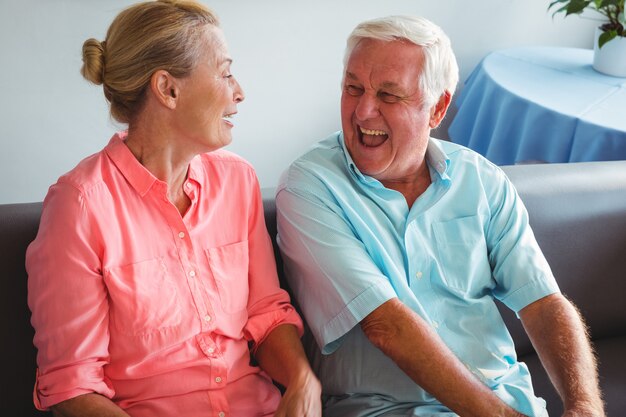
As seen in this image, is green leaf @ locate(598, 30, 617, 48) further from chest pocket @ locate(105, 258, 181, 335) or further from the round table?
chest pocket @ locate(105, 258, 181, 335)

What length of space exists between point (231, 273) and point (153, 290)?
17 centimetres

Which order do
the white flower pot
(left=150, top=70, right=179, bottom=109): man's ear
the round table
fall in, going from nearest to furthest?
(left=150, top=70, right=179, bottom=109): man's ear
the round table
the white flower pot

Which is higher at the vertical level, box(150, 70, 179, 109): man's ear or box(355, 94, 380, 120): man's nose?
box(150, 70, 179, 109): man's ear

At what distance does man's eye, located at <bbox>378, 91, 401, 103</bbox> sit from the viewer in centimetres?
160

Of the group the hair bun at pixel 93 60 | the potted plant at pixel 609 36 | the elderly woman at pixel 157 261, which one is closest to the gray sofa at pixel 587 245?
the elderly woman at pixel 157 261

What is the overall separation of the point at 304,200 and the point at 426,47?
1.34 ft

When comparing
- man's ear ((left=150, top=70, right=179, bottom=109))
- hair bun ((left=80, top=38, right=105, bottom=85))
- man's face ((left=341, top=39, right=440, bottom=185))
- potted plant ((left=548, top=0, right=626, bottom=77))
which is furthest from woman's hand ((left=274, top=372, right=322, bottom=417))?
potted plant ((left=548, top=0, right=626, bottom=77))

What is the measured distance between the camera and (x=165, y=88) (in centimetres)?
139

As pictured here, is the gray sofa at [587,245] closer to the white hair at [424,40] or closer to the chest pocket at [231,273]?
the chest pocket at [231,273]

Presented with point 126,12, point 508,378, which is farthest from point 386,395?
point 126,12

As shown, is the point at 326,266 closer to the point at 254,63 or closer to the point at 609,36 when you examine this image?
the point at 254,63

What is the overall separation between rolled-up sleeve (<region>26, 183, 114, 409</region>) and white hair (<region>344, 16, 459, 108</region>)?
0.69 m

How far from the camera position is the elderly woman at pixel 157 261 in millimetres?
1291

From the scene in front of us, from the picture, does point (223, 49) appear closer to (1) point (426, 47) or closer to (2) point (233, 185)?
(2) point (233, 185)
